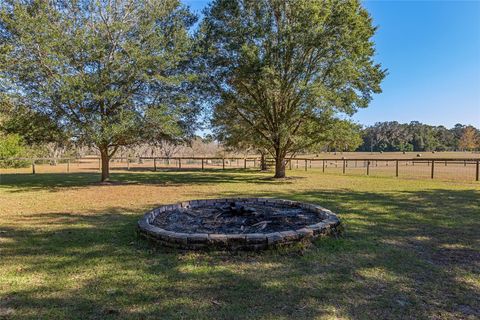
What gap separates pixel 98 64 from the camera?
36.5 ft

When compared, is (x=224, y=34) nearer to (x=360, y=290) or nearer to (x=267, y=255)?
(x=267, y=255)

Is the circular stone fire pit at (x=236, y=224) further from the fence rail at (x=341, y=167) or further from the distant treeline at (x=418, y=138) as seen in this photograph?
the distant treeline at (x=418, y=138)

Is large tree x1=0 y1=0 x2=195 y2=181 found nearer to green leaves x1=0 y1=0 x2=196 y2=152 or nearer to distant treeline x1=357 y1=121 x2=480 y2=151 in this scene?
green leaves x1=0 y1=0 x2=196 y2=152

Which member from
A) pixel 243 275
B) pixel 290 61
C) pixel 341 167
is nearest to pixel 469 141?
pixel 341 167

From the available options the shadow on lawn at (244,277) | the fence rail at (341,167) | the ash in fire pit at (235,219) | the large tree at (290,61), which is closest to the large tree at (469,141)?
the fence rail at (341,167)

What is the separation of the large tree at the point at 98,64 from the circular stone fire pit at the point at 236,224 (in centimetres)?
577

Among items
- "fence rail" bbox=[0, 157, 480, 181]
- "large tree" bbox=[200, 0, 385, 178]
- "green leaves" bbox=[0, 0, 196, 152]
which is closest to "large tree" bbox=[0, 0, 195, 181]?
"green leaves" bbox=[0, 0, 196, 152]

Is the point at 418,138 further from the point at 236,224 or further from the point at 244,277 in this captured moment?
the point at 244,277

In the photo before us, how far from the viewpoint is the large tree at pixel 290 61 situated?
1211 centimetres

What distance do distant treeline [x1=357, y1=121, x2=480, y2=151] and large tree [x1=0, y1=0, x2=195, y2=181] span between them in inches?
2905

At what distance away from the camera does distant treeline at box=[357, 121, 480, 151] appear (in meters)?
76.8

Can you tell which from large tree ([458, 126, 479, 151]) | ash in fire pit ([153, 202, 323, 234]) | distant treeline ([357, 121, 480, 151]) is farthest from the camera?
distant treeline ([357, 121, 480, 151])

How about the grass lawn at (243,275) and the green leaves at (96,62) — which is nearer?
the grass lawn at (243,275)

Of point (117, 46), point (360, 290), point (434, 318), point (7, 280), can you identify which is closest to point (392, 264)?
point (360, 290)
